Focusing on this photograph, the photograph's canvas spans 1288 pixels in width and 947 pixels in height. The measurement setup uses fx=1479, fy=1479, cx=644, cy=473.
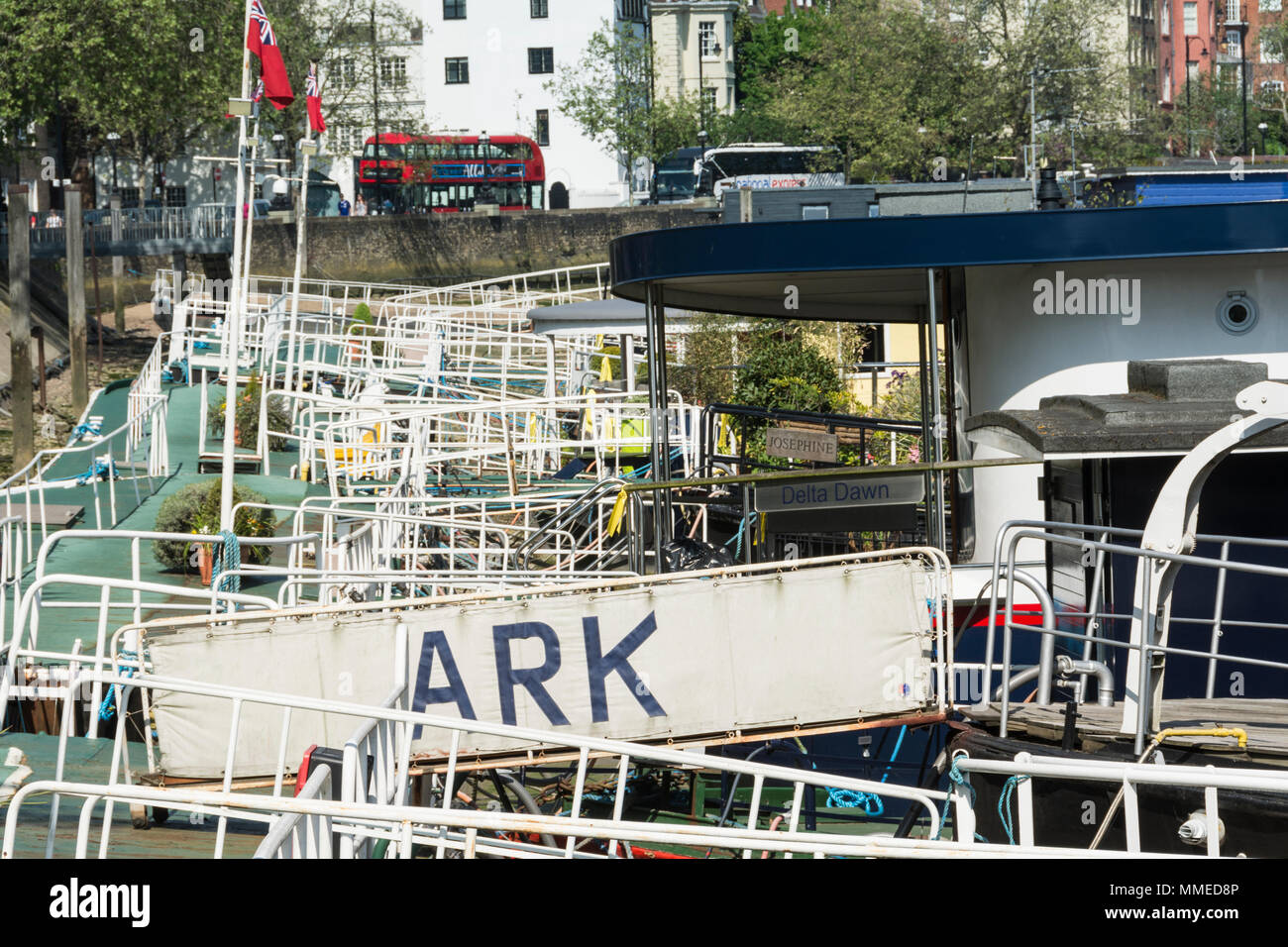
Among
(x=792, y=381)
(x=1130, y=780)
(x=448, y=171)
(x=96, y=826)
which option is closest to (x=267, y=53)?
(x=792, y=381)

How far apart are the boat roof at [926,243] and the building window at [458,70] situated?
66.6m

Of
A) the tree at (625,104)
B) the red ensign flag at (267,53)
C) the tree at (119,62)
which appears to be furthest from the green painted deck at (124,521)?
the tree at (625,104)

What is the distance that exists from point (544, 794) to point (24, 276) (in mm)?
22236

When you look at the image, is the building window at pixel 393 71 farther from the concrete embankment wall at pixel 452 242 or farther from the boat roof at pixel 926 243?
the boat roof at pixel 926 243

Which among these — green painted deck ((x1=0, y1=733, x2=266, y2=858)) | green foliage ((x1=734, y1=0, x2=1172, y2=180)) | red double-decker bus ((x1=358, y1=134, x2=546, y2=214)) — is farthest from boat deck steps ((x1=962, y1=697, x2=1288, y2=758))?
red double-decker bus ((x1=358, y1=134, x2=546, y2=214))

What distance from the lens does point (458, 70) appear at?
74.7 meters

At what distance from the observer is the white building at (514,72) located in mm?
73938

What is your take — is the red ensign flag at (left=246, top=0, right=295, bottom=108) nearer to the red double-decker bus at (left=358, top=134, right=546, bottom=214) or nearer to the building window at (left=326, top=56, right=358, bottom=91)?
the red double-decker bus at (left=358, top=134, right=546, bottom=214)

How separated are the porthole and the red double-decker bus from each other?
56996 mm

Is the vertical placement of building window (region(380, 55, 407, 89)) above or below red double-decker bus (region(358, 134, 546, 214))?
above

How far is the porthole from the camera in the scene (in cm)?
937

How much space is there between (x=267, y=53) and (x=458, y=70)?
6046 centimetres
